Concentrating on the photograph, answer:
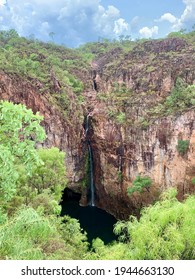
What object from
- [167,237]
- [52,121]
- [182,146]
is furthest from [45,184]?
[182,146]

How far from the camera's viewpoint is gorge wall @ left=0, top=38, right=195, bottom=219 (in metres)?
19.1

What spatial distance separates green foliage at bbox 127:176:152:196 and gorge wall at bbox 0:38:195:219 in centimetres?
34

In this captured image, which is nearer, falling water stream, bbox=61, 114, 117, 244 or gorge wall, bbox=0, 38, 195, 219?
falling water stream, bbox=61, 114, 117, 244

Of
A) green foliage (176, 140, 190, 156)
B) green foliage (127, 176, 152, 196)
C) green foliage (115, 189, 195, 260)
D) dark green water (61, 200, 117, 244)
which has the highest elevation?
green foliage (176, 140, 190, 156)

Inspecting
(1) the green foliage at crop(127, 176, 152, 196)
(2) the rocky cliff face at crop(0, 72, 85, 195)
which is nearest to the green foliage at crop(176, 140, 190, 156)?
(1) the green foliage at crop(127, 176, 152, 196)

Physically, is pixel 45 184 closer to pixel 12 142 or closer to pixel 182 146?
pixel 182 146

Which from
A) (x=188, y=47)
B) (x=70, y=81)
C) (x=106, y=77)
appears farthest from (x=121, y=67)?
(x=188, y=47)

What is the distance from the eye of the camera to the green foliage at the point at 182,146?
60.6 ft


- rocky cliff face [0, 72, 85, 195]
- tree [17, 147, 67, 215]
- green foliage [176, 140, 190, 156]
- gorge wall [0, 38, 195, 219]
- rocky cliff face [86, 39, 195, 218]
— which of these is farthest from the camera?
rocky cliff face [0, 72, 85, 195]

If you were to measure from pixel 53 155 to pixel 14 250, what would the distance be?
1045cm

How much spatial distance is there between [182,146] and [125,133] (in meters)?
4.10

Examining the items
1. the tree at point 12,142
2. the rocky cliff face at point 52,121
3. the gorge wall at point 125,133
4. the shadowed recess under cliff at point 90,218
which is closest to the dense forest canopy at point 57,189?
the tree at point 12,142

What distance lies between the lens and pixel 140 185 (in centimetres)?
1919

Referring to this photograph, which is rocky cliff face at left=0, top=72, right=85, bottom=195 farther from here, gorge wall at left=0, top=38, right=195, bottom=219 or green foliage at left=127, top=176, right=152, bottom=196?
green foliage at left=127, top=176, right=152, bottom=196
